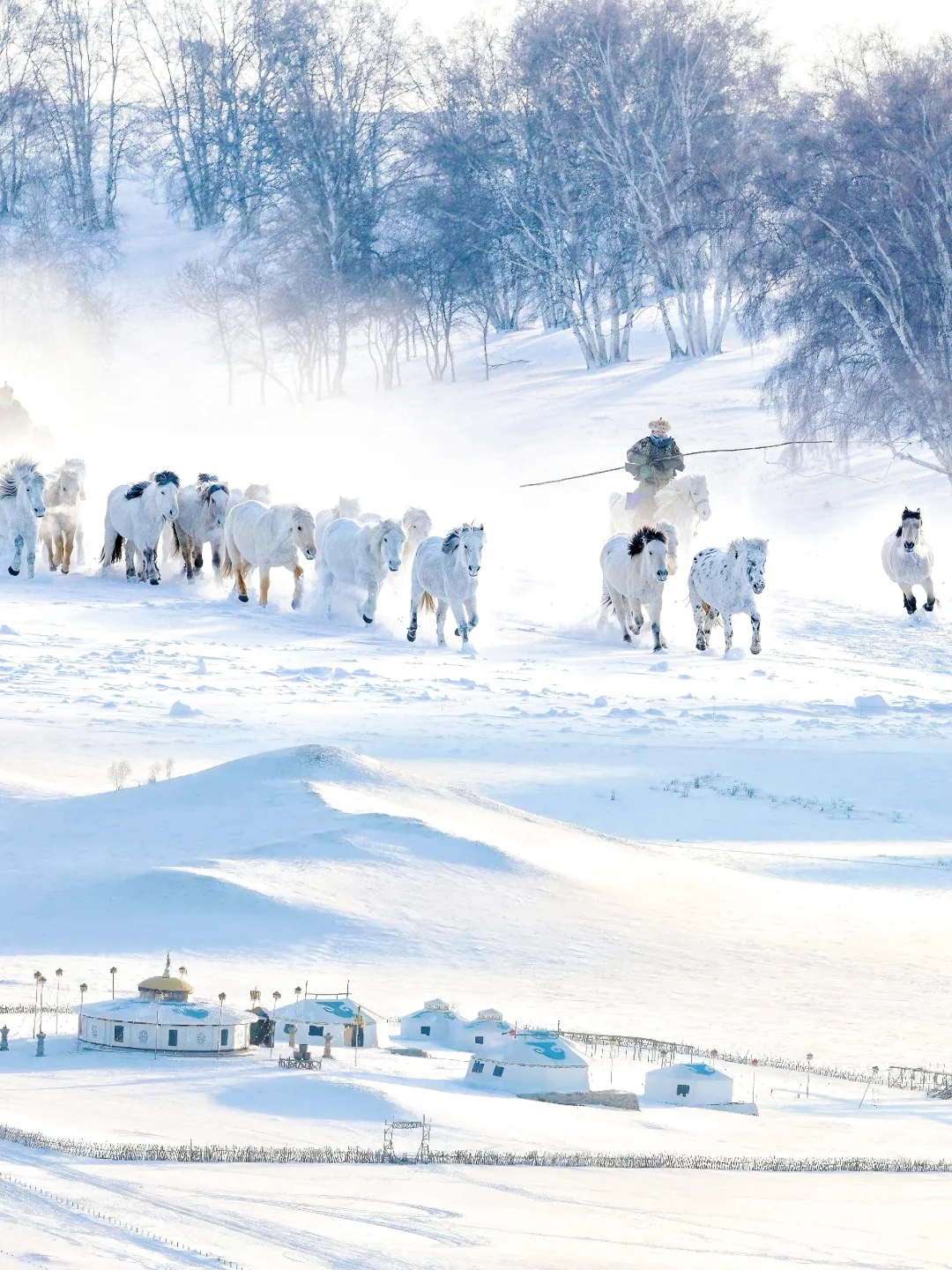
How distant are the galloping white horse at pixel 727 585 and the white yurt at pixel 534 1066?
533 inches

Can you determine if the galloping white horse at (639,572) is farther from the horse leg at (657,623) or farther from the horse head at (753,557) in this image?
the horse head at (753,557)

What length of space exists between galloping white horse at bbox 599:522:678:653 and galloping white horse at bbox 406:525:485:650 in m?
1.89

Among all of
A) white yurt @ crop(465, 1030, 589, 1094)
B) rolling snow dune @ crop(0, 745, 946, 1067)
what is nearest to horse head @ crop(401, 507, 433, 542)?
rolling snow dune @ crop(0, 745, 946, 1067)

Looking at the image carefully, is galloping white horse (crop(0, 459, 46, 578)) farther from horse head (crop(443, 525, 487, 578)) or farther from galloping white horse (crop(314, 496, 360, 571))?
horse head (crop(443, 525, 487, 578))

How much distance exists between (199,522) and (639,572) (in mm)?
6583

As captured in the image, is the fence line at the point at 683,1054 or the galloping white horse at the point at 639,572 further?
the galloping white horse at the point at 639,572

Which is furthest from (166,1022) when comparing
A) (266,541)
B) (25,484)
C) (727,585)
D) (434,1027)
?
(25,484)

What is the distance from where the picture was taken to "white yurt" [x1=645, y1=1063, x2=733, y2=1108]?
1695 cm

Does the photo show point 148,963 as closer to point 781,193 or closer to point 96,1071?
point 96,1071

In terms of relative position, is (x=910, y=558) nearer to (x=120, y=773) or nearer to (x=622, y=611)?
(x=622, y=611)

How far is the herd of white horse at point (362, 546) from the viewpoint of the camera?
30.2 meters

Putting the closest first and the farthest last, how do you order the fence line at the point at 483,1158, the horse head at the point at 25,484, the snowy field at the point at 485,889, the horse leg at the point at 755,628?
the snowy field at the point at 485,889, the fence line at the point at 483,1158, the horse leg at the point at 755,628, the horse head at the point at 25,484

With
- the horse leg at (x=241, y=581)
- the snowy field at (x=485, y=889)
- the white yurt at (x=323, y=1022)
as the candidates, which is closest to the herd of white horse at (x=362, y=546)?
the horse leg at (x=241, y=581)

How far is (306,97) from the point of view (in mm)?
68000
